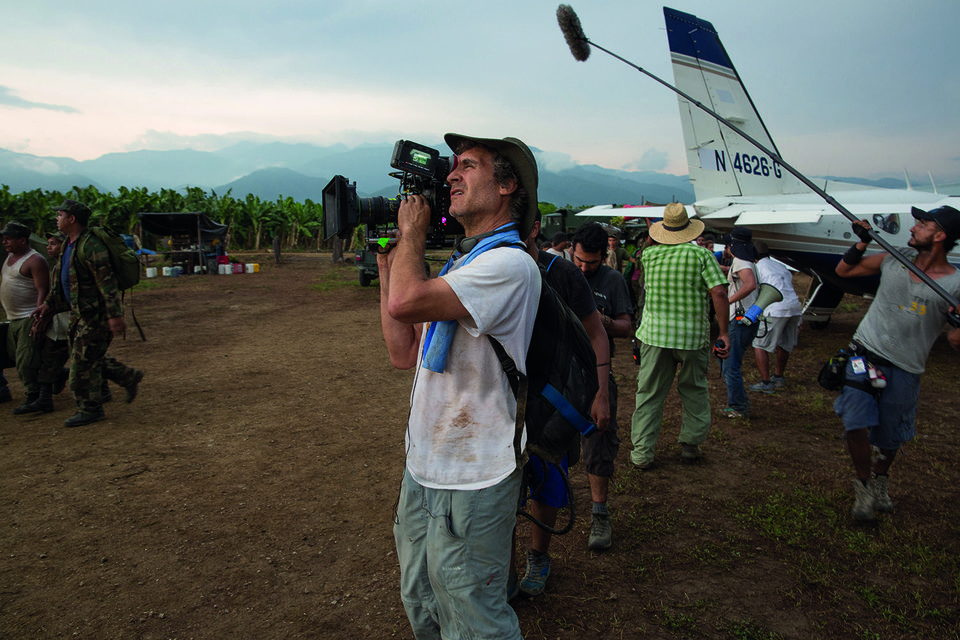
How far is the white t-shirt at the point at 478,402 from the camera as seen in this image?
1572mm

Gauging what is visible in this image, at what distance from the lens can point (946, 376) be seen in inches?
289

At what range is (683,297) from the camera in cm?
414

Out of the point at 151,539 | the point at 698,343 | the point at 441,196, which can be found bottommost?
the point at 151,539

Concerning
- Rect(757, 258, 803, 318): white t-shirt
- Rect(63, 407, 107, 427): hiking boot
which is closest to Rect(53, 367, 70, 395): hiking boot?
Rect(63, 407, 107, 427): hiking boot

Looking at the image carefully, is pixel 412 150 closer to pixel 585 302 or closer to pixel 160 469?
pixel 585 302

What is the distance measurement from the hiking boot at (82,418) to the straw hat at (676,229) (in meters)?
5.32

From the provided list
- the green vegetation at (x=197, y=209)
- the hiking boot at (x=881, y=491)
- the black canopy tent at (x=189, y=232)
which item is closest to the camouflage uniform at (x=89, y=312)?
the hiking boot at (x=881, y=491)

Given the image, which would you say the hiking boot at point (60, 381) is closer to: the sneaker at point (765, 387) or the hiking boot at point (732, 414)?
the hiking boot at point (732, 414)

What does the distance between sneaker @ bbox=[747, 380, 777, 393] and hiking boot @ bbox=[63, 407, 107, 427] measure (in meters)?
7.03

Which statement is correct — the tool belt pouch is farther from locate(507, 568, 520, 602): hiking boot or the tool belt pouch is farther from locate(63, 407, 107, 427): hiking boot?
locate(63, 407, 107, 427): hiking boot

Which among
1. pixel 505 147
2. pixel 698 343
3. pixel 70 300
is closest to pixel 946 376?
pixel 698 343

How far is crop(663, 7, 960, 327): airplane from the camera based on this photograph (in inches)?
382

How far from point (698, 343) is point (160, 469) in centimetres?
424

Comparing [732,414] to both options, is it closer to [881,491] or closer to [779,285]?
[779,285]
